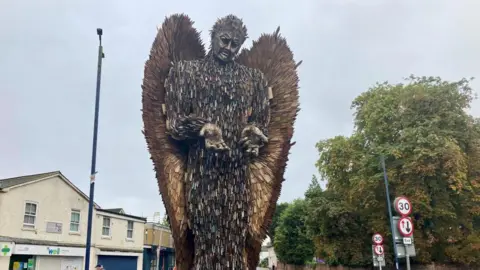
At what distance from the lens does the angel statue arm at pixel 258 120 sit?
532 cm

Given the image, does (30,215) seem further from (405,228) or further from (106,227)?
(405,228)

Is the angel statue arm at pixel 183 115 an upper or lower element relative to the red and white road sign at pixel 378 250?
upper

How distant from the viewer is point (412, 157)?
1964cm

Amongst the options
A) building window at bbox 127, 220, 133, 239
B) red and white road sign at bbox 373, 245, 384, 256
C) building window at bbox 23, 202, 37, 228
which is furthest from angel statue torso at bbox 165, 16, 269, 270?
building window at bbox 127, 220, 133, 239

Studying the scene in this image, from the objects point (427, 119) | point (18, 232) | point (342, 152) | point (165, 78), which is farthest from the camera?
point (342, 152)

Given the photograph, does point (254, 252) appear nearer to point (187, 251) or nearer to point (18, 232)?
point (187, 251)

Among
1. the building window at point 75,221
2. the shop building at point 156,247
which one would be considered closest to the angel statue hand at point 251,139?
the building window at point 75,221

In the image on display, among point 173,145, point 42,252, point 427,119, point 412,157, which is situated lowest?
point 42,252

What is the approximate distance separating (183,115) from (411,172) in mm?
16392

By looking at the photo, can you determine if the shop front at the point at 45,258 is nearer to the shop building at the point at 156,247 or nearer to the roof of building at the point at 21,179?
the roof of building at the point at 21,179

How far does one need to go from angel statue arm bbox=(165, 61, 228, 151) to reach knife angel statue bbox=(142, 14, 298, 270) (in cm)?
1

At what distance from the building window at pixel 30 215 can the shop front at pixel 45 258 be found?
98 centimetres

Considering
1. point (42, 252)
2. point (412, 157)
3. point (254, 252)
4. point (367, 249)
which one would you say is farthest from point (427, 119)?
point (42, 252)

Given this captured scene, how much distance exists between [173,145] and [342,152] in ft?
61.5
